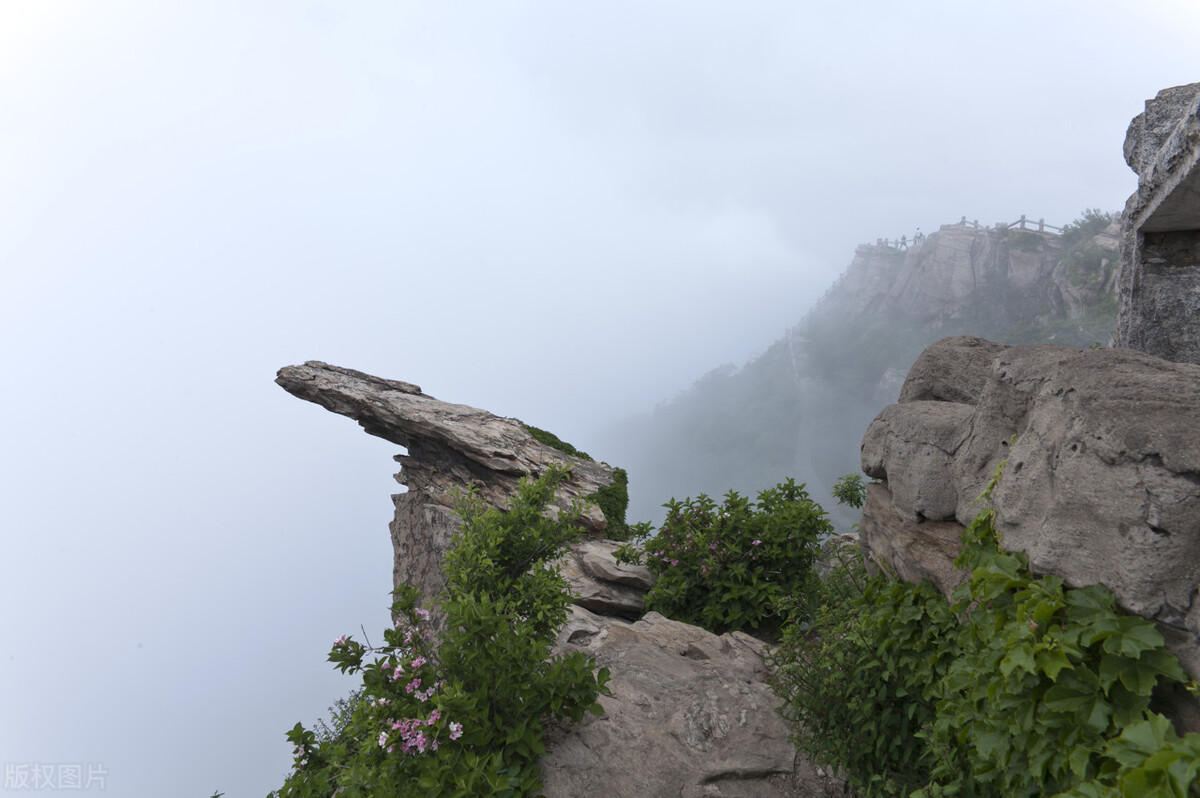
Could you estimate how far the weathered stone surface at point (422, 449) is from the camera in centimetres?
1056

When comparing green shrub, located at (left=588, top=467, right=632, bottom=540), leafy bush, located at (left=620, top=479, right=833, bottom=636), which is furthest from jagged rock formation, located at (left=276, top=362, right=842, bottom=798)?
leafy bush, located at (left=620, top=479, right=833, bottom=636)

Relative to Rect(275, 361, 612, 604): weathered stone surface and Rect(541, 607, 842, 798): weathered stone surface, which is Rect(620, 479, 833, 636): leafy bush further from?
Rect(275, 361, 612, 604): weathered stone surface

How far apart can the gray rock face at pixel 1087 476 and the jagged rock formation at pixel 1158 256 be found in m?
2.83

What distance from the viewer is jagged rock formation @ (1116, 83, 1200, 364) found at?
16.5 feet

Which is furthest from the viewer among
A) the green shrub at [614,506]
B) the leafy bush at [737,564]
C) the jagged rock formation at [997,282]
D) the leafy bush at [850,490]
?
the jagged rock formation at [997,282]

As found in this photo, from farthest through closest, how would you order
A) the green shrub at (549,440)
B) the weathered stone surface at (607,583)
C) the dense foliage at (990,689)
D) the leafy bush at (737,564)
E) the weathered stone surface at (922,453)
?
the green shrub at (549,440)
the weathered stone surface at (607,583)
the leafy bush at (737,564)
the weathered stone surface at (922,453)
the dense foliage at (990,689)

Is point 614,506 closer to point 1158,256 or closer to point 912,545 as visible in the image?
point 912,545

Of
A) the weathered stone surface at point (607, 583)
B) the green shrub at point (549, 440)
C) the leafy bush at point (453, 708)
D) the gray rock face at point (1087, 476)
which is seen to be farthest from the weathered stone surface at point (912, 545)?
the green shrub at point (549, 440)

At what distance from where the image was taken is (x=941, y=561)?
3.93 metres

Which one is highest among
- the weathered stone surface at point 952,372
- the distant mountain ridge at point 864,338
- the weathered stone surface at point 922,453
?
the distant mountain ridge at point 864,338

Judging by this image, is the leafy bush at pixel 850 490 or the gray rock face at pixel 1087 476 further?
the leafy bush at pixel 850 490

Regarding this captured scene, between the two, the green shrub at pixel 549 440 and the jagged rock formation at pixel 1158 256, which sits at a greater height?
the green shrub at pixel 549 440

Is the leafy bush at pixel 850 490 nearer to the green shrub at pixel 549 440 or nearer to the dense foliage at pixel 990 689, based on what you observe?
the green shrub at pixel 549 440

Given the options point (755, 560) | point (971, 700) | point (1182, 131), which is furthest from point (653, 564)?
→ point (1182, 131)
